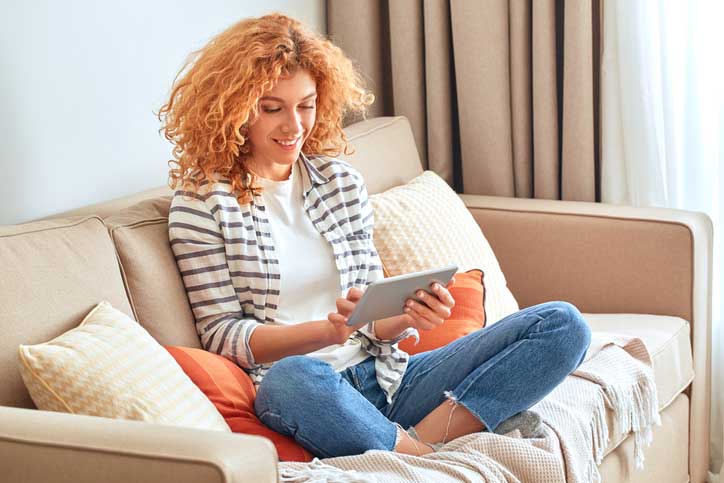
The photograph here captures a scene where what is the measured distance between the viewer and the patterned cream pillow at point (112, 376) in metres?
1.57

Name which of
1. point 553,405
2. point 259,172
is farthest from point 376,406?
point 259,172

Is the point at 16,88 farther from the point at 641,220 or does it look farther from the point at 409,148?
the point at 641,220

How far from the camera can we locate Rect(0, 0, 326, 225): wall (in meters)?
2.05

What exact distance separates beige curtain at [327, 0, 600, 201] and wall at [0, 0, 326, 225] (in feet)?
2.14

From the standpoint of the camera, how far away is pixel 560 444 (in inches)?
73.8

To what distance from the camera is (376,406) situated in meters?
1.98

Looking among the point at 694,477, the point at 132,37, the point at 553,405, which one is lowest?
the point at 694,477

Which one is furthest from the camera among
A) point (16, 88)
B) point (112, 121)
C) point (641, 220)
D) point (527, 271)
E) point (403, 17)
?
point (403, 17)

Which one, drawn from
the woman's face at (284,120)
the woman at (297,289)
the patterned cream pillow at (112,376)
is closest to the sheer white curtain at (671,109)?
the woman at (297,289)

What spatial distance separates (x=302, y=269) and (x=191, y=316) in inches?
8.7

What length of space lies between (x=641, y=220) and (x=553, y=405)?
733 millimetres

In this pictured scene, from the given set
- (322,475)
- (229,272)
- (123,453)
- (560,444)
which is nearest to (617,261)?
(560,444)

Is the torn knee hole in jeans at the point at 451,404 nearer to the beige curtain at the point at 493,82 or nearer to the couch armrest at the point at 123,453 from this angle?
the couch armrest at the point at 123,453

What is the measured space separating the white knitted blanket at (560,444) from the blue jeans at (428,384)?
0.18 ft
